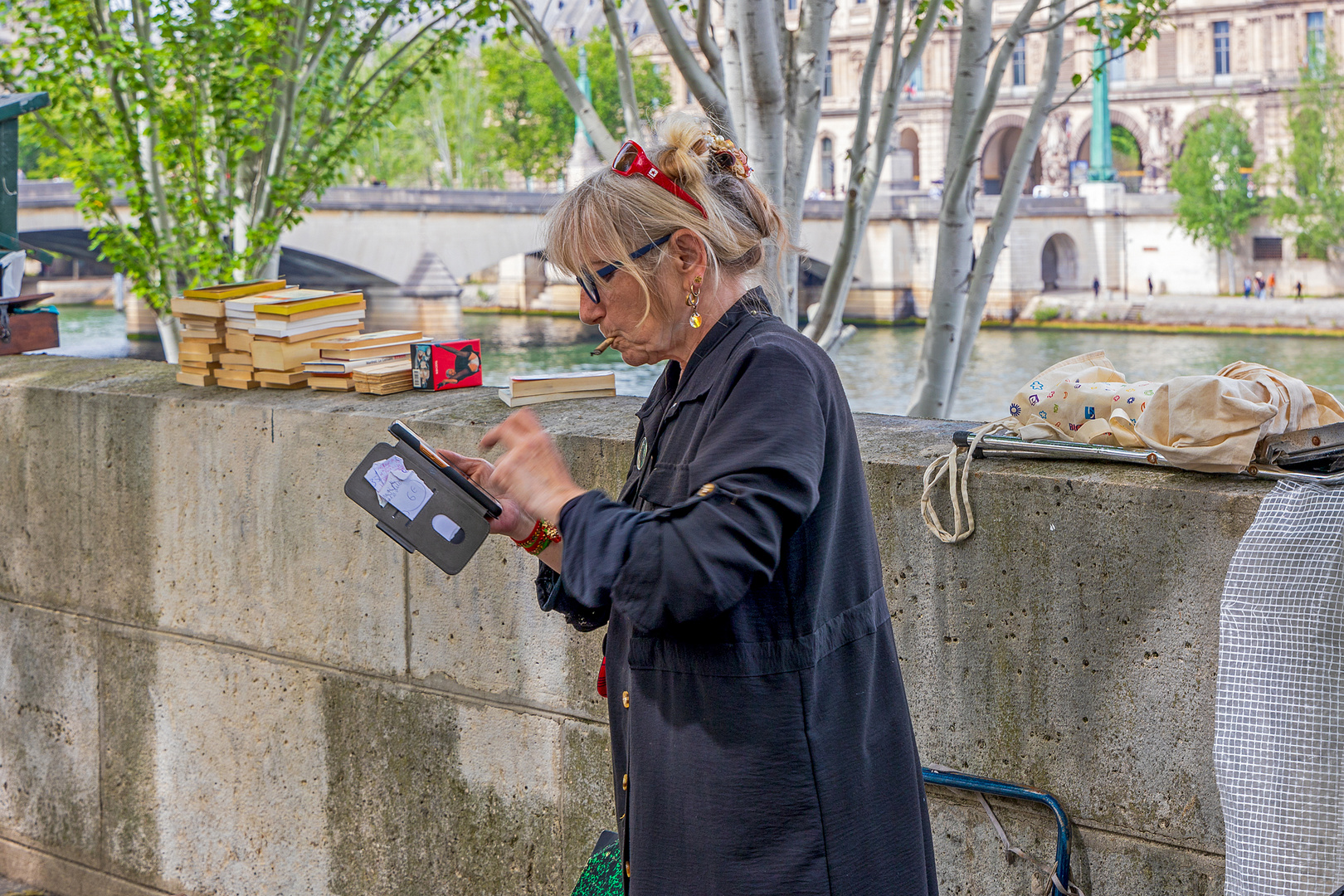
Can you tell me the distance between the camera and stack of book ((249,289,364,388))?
284 centimetres

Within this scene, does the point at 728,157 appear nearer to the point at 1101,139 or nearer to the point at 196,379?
the point at 196,379

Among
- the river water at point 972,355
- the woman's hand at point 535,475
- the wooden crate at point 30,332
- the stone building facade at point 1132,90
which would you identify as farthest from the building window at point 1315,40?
the woman's hand at point 535,475

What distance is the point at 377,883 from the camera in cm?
271

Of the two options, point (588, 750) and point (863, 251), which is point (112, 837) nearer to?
point (588, 750)

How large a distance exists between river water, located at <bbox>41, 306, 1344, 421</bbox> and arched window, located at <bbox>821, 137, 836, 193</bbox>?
77.9 ft

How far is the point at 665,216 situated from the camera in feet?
4.69

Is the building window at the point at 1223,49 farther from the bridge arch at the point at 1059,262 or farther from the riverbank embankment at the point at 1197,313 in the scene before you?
the riverbank embankment at the point at 1197,313

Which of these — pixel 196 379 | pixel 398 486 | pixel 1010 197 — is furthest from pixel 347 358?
pixel 1010 197

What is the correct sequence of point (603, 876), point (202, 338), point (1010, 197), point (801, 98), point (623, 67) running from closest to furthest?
1. point (603, 876)
2. point (202, 338)
3. point (801, 98)
4. point (623, 67)
5. point (1010, 197)

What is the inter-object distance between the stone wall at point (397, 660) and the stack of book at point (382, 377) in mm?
42

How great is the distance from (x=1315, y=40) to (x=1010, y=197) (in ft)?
128

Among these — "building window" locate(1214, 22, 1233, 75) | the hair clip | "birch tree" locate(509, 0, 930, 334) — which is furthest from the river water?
"building window" locate(1214, 22, 1233, 75)

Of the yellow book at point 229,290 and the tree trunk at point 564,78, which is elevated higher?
the tree trunk at point 564,78

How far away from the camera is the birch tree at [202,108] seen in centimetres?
933
